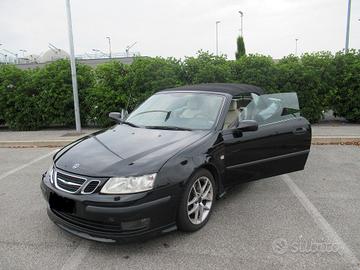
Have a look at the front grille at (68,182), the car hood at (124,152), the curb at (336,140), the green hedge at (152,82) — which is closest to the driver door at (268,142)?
the car hood at (124,152)

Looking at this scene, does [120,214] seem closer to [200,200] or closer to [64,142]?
[200,200]

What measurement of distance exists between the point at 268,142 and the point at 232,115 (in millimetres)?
608

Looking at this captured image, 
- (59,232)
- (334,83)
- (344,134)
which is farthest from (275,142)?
(334,83)

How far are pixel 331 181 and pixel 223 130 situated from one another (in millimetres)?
2194

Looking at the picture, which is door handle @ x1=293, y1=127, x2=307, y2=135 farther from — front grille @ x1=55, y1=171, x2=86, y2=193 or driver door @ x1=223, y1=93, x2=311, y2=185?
front grille @ x1=55, y1=171, x2=86, y2=193

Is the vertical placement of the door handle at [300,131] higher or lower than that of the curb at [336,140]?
higher

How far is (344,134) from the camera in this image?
775 cm

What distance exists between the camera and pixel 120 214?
9.45 ft

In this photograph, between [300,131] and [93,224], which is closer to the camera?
[93,224]

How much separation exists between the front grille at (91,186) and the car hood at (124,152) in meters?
0.07

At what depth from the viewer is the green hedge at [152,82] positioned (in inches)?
356

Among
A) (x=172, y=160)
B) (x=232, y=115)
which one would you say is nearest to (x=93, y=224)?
(x=172, y=160)

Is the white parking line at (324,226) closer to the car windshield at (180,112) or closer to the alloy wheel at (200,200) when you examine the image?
the alloy wheel at (200,200)

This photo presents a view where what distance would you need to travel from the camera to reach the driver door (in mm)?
4012
